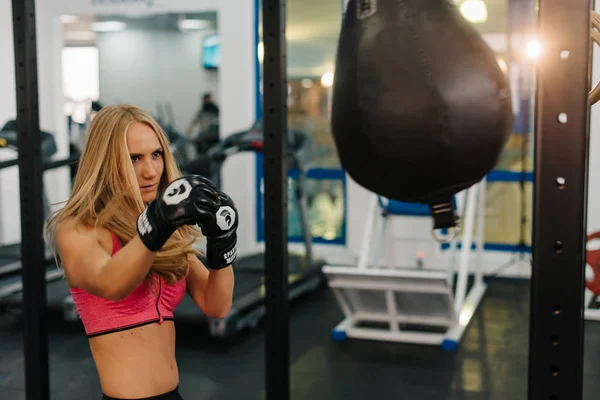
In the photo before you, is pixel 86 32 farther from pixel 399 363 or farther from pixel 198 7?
pixel 399 363

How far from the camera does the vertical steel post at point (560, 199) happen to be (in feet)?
3.46

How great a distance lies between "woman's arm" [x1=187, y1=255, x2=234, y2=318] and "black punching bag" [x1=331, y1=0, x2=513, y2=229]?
0.85 metres

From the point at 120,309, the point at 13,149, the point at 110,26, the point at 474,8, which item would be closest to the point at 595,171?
the point at 474,8

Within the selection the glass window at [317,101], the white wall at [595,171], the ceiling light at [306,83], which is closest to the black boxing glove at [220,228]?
the white wall at [595,171]

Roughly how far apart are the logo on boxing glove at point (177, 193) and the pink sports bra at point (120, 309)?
1.31 ft

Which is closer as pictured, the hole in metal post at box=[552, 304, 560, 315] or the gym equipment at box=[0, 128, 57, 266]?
the hole in metal post at box=[552, 304, 560, 315]

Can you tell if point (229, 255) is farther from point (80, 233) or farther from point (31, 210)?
point (31, 210)

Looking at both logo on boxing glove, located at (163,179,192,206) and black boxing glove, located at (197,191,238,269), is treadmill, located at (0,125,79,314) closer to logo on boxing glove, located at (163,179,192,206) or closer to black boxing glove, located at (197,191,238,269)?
black boxing glove, located at (197,191,238,269)

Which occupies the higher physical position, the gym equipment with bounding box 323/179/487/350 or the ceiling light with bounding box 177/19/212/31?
the ceiling light with bounding box 177/19/212/31

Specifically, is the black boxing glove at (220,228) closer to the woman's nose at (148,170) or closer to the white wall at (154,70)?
the woman's nose at (148,170)

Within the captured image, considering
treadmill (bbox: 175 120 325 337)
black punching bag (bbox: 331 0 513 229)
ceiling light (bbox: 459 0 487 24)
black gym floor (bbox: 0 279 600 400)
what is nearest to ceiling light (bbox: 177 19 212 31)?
treadmill (bbox: 175 120 325 337)

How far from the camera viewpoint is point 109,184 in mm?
1760

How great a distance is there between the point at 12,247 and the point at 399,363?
4.27 meters

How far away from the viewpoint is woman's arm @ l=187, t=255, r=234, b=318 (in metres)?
1.86
